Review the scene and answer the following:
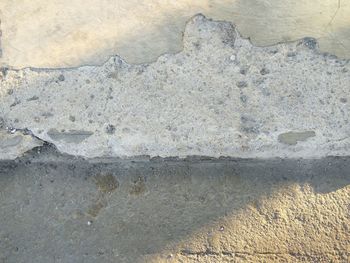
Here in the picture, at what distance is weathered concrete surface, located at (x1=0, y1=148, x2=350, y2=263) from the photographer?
1982mm

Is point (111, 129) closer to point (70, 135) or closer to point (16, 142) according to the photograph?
point (70, 135)

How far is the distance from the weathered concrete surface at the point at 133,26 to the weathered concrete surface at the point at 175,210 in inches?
16.1

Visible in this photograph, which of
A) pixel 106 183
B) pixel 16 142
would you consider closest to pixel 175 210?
pixel 106 183

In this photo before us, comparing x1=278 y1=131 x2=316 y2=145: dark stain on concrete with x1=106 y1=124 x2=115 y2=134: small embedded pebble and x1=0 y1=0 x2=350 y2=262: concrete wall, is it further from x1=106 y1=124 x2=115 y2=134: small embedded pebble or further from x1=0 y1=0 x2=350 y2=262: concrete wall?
x1=106 y1=124 x2=115 y2=134: small embedded pebble

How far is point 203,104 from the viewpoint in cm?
194

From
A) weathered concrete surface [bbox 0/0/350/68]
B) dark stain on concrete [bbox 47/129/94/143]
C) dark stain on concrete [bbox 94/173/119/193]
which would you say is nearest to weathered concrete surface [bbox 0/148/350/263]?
dark stain on concrete [bbox 94/173/119/193]

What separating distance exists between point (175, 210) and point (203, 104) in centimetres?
42

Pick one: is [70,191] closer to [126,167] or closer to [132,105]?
[126,167]

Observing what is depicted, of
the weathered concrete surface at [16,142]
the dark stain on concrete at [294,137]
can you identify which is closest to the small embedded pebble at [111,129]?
the weathered concrete surface at [16,142]

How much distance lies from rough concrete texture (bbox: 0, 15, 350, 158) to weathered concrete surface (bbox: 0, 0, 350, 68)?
5cm

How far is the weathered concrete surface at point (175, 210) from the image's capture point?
1.98 meters

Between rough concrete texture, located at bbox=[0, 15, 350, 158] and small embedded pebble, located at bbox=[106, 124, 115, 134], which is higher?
rough concrete texture, located at bbox=[0, 15, 350, 158]

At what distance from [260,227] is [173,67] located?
69 cm

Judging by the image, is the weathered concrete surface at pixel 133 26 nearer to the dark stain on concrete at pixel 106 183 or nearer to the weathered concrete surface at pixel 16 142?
the weathered concrete surface at pixel 16 142
